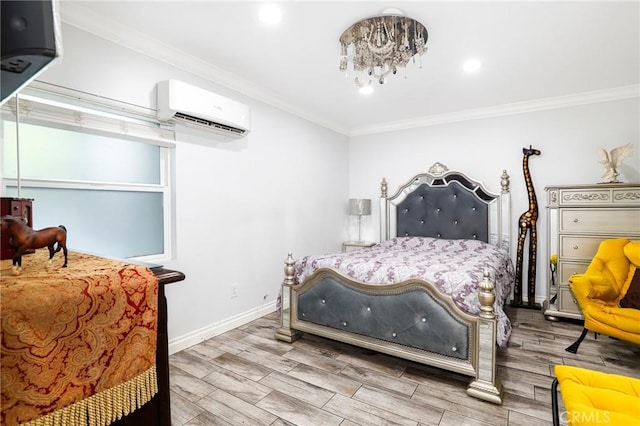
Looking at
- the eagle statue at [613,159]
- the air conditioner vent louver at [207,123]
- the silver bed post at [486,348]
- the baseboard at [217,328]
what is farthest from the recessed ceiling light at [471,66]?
the baseboard at [217,328]

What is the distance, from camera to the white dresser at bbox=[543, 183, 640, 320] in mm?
2982

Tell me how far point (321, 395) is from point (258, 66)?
105 inches

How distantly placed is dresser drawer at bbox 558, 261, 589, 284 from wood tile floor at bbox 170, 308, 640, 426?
1.76ft

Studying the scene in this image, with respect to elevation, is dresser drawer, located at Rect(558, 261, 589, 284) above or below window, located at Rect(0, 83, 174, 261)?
below

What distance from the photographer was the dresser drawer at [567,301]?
3175 mm

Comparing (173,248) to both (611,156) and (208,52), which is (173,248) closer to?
(208,52)

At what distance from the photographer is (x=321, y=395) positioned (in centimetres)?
201

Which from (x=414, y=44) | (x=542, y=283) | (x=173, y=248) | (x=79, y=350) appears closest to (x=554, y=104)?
(x=542, y=283)

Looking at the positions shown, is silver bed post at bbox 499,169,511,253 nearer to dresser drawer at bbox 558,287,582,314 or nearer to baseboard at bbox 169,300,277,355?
dresser drawer at bbox 558,287,582,314

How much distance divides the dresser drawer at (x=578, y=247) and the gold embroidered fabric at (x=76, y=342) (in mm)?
3727

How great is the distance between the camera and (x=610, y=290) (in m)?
2.58

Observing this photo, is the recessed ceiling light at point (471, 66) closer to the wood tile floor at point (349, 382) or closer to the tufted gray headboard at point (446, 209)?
the tufted gray headboard at point (446, 209)

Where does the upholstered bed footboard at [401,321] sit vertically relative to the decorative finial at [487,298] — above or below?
below

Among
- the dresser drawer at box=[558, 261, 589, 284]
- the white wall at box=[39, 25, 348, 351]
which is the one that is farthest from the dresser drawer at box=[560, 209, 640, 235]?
the white wall at box=[39, 25, 348, 351]
